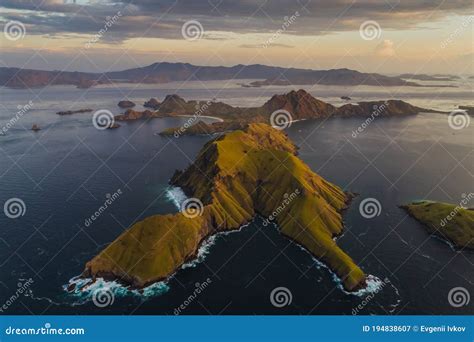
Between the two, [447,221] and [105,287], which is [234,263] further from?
[447,221]

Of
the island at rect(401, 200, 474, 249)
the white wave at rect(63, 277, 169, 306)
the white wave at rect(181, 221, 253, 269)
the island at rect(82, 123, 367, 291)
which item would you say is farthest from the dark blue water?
the island at rect(82, 123, 367, 291)

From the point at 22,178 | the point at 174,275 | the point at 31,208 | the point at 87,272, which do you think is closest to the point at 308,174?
the point at 174,275

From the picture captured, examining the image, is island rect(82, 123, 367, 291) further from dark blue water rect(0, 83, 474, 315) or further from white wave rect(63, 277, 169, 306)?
dark blue water rect(0, 83, 474, 315)

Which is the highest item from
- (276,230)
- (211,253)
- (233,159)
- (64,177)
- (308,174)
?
(308,174)

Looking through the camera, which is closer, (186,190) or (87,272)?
(87,272)

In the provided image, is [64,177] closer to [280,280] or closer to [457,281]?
[280,280]

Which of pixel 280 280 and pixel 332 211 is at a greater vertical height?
pixel 332 211

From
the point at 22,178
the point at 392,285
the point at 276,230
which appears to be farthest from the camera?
the point at 22,178
